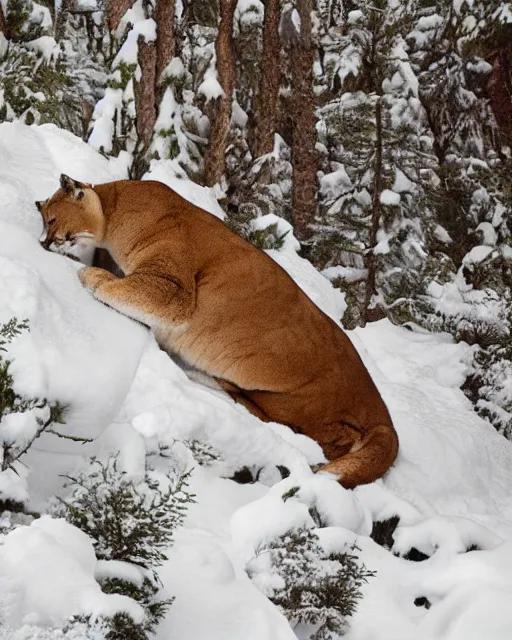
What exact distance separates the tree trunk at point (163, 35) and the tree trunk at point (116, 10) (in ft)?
1.23

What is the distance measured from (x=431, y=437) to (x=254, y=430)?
4.97ft

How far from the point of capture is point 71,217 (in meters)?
4.68

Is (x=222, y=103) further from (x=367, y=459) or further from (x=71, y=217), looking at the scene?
(x=367, y=459)

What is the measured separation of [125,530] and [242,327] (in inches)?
89.0

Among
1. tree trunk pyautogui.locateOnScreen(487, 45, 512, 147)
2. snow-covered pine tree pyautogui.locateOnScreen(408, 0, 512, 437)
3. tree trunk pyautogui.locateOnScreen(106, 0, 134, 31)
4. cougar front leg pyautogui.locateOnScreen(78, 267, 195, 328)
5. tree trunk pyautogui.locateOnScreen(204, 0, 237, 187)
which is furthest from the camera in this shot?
tree trunk pyautogui.locateOnScreen(487, 45, 512, 147)

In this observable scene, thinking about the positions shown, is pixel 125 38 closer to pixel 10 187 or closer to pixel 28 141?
pixel 28 141

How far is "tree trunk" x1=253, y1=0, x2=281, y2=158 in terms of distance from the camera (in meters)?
10.3

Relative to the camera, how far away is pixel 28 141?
18.9 feet

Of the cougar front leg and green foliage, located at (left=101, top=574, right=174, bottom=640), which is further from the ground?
the cougar front leg

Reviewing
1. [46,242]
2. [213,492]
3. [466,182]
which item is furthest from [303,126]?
[213,492]

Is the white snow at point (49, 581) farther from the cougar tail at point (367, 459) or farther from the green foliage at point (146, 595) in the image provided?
the cougar tail at point (367, 459)

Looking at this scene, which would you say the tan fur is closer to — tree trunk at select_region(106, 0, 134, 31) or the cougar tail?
the cougar tail

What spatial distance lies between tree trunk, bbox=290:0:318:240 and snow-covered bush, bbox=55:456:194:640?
7.38m

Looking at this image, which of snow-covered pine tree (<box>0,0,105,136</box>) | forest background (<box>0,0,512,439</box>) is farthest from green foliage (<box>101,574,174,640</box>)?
snow-covered pine tree (<box>0,0,105,136</box>)
